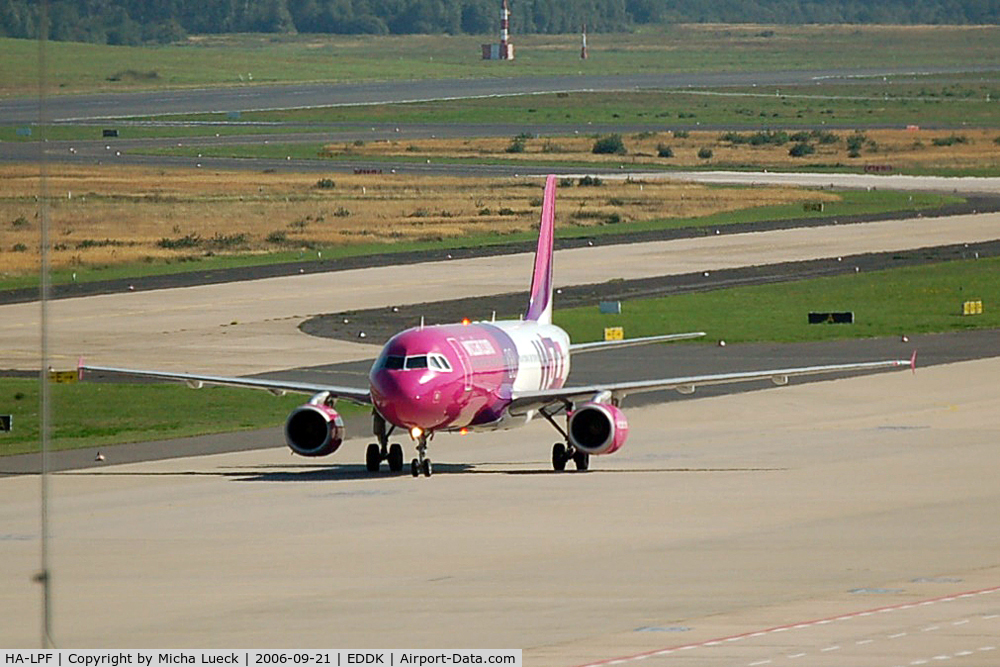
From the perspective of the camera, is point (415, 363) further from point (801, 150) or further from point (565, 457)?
point (801, 150)

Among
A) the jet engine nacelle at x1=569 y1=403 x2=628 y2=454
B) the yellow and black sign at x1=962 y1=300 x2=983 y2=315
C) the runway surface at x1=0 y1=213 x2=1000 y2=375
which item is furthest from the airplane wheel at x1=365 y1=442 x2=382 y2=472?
the yellow and black sign at x1=962 y1=300 x2=983 y2=315

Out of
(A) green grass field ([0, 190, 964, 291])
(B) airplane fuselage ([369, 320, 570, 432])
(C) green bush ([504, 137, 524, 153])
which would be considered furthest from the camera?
(C) green bush ([504, 137, 524, 153])

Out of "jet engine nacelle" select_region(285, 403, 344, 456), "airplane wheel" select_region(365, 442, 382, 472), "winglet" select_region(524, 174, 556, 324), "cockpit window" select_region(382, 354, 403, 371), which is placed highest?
"winglet" select_region(524, 174, 556, 324)

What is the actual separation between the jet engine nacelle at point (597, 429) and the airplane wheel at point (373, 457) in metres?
4.30

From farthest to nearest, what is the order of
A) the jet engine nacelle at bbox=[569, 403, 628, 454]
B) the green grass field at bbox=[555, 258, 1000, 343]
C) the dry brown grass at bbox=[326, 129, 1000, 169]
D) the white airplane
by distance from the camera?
the dry brown grass at bbox=[326, 129, 1000, 169] → the green grass field at bbox=[555, 258, 1000, 343] → the jet engine nacelle at bbox=[569, 403, 628, 454] → the white airplane

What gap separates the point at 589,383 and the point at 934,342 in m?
15.2

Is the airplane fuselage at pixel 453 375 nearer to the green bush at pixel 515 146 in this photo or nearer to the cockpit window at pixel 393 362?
the cockpit window at pixel 393 362

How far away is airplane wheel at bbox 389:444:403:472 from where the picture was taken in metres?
47.0

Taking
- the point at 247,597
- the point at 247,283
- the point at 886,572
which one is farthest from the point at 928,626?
the point at 247,283

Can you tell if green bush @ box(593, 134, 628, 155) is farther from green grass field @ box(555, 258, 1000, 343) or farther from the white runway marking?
the white runway marking

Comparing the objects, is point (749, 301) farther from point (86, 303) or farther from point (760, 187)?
point (760, 187)

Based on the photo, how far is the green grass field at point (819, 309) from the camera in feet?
242

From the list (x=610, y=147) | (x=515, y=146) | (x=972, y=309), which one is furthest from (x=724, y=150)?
(x=972, y=309)
